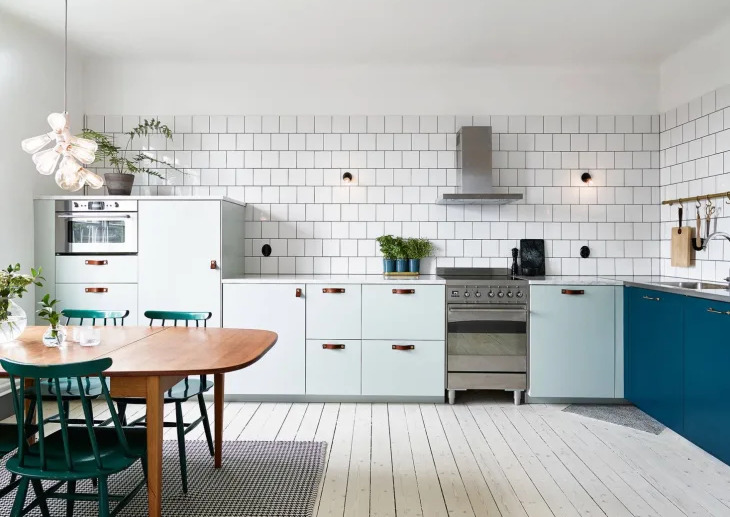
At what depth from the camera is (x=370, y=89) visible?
16.5 feet

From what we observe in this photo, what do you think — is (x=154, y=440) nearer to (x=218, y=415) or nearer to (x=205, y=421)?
(x=218, y=415)

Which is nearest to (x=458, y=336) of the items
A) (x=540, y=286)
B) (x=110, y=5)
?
(x=540, y=286)

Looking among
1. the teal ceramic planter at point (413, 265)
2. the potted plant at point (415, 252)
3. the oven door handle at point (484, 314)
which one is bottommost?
the oven door handle at point (484, 314)

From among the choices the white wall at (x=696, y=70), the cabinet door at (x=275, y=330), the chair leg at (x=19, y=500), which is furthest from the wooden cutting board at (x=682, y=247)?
the chair leg at (x=19, y=500)

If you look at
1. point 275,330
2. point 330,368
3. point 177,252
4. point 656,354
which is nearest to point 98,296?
point 177,252

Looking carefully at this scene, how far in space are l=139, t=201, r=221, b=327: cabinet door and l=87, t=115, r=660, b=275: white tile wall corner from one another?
675 mm

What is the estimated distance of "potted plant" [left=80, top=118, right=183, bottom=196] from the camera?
15.2ft

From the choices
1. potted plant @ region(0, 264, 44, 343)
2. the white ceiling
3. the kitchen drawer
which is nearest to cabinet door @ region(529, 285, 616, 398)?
the kitchen drawer

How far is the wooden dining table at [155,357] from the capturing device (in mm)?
Result: 2229

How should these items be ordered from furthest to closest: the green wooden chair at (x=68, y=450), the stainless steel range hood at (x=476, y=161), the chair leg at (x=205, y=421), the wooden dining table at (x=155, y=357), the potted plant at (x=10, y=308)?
the stainless steel range hood at (x=476, y=161) → the chair leg at (x=205, y=421) → the potted plant at (x=10, y=308) → the wooden dining table at (x=155, y=357) → the green wooden chair at (x=68, y=450)

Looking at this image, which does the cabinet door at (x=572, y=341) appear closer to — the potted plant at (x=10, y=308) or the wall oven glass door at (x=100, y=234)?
the wall oven glass door at (x=100, y=234)

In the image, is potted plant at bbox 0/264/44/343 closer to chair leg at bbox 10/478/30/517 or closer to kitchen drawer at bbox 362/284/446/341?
chair leg at bbox 10/478/30/517

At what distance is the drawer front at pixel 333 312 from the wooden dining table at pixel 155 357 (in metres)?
1.41

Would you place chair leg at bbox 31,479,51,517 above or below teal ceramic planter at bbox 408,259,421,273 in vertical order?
below
